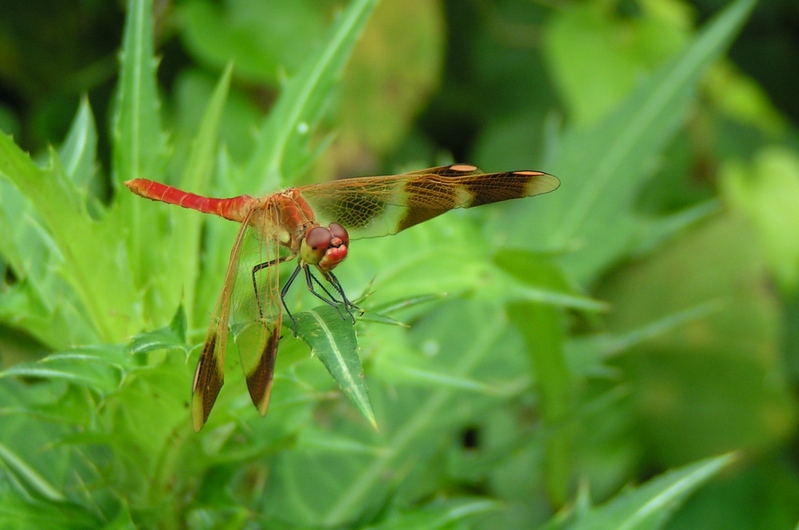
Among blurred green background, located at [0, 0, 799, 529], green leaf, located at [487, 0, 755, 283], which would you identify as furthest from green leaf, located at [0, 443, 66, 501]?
green leaf, located at [487, 0, 755, 283]

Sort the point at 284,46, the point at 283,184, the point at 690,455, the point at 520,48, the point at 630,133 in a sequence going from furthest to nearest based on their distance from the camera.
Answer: the point at 520,48 → the point at 284,46 → the point at 690,455 → the point at 630,133 → the point at 283,184

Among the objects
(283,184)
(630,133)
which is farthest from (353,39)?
(630,133)

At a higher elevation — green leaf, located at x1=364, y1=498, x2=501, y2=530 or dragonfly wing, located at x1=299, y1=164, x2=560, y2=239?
dragonfly wing, located at x1=299, y1=164, x2=560, y2=239

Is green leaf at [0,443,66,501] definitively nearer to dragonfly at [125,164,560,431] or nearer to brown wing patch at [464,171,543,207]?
dragonfly at [125,164,560,431]

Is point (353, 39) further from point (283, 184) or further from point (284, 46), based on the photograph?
point (284, 46)

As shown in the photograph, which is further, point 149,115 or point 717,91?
point 717,91

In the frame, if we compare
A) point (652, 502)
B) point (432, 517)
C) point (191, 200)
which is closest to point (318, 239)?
point (191, 200)

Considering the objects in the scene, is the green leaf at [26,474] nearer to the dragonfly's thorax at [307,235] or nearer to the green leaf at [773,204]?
the dragonfly's thorax at [307,235]
